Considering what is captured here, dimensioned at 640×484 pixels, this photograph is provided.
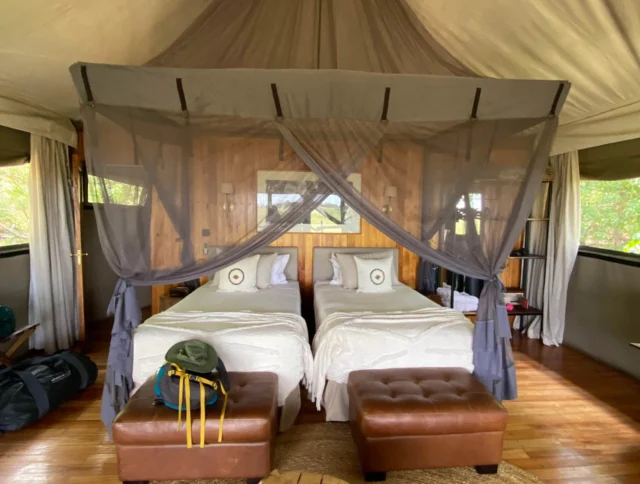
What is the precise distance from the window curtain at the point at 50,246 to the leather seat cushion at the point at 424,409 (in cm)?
302

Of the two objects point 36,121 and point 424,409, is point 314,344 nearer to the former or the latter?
point 424,409

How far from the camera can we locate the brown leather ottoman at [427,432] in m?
1.85

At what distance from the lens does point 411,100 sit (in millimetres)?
2078

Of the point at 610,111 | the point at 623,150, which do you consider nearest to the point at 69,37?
the point at 610,111

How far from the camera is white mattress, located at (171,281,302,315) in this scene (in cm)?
280

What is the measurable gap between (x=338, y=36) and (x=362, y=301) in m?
1.96

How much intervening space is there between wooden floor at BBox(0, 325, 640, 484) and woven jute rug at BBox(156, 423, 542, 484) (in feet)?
0.54

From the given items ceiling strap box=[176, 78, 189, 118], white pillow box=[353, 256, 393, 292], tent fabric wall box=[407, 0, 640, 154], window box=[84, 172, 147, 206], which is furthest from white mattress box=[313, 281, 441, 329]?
tent fabric wall box=[407, 0, 640, 154]

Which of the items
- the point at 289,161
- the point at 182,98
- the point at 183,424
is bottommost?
the point at 183,424

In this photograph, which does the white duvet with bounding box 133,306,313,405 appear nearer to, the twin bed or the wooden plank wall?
the twin bed

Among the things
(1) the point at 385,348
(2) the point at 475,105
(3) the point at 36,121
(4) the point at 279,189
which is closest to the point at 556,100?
(2) the point at 475,105

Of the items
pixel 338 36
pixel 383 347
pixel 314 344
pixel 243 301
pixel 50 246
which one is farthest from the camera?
pixel 50 246

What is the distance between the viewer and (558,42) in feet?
6.92

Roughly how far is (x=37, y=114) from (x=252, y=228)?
2.47 metres
